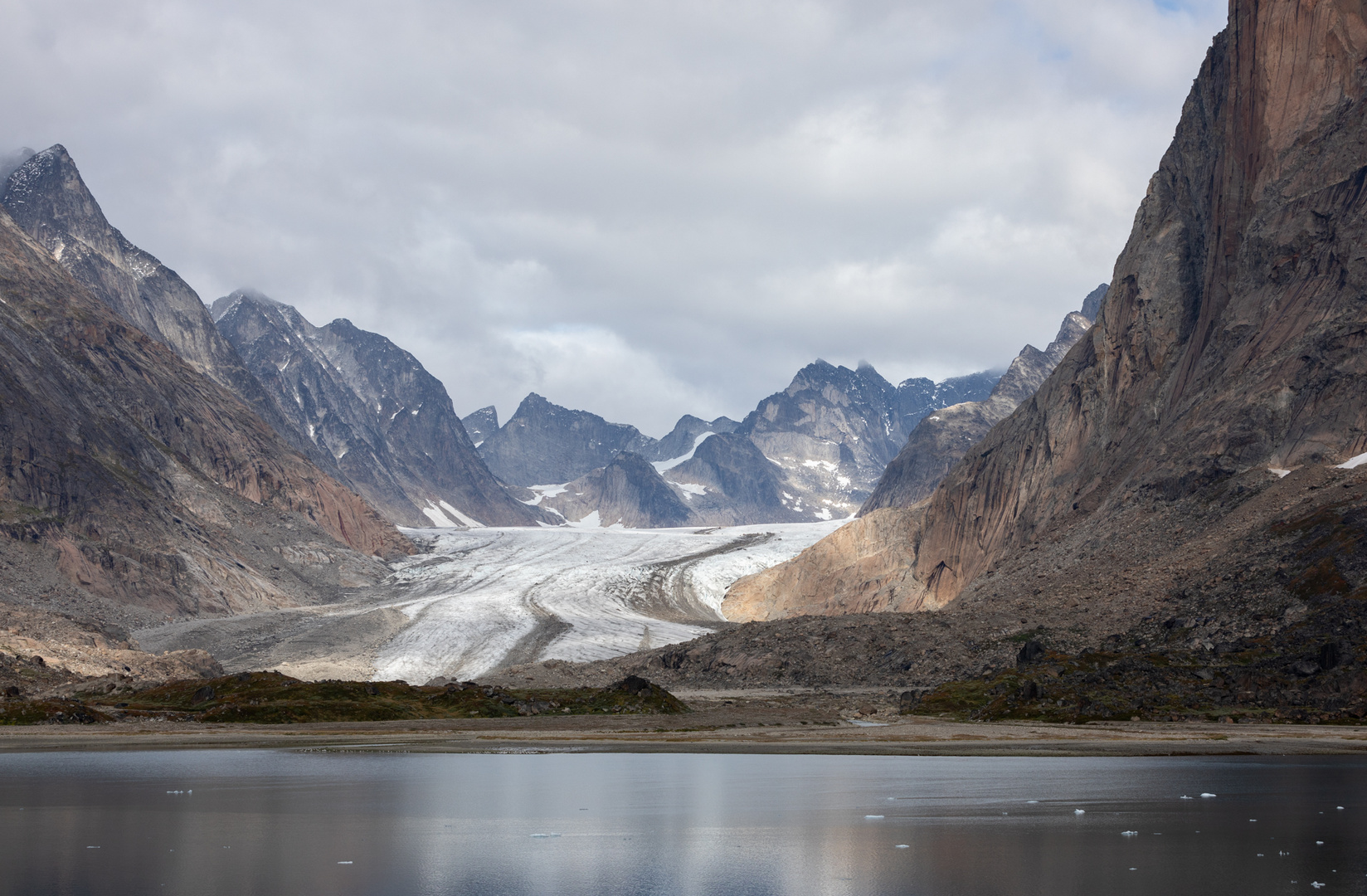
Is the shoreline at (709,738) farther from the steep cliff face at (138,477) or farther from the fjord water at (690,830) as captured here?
the steep cliff face at (138,477)

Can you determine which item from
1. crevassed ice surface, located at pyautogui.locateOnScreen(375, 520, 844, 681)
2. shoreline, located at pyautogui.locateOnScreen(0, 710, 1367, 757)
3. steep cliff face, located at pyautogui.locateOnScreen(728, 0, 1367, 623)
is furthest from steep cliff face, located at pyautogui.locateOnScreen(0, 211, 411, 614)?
steep cliff face, located at pyautogui.locateOnScreen(728, 0, 1367, 623)

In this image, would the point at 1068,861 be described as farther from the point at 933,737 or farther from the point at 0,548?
the point at 0,548

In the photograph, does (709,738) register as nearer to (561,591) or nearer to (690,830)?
(690,830)

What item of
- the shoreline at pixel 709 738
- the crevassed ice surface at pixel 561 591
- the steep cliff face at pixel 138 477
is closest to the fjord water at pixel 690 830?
the shoreline at pixel 709 738

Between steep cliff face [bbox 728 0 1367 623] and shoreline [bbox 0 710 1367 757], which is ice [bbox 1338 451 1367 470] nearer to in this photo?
steep cliff face [bbox 728 0 1367 623]

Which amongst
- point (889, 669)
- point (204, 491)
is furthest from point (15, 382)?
point (889, 669)

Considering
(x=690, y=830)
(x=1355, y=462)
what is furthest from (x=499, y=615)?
(x=690, y=830)
